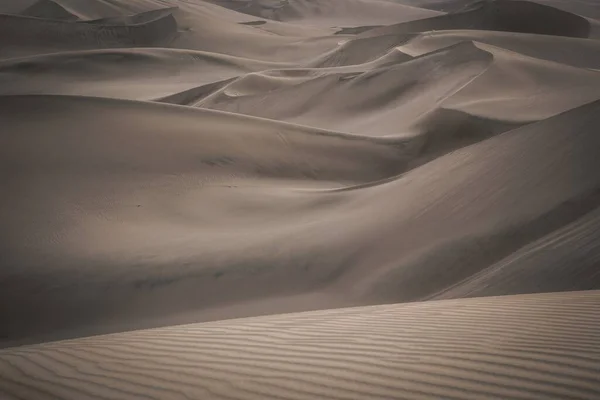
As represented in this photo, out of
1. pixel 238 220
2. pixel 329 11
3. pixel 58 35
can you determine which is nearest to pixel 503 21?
pixel 58 35

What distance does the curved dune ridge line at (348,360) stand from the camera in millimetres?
1532

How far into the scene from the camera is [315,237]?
411cm

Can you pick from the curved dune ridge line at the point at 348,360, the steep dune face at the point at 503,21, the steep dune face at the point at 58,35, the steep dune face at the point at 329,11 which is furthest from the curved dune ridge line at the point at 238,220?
the steep dune face at the point at 329,11

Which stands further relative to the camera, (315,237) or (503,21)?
(503,21)

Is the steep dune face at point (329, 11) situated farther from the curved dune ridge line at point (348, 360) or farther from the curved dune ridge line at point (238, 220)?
the curved dune ridge line at point (348, 360)

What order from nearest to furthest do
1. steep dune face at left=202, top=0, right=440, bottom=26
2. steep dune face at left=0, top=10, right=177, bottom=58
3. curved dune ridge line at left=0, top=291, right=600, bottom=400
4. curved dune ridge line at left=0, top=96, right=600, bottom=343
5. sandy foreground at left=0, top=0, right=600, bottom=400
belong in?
curved dune ridge line at left=0, top=291, right=600, bottom=400 < sandy foreground at left=0, top=0, right=600, bottom=400 < curved dune ridge line at left=0, top=96, right=600, bottom=343 < steep dune face at left=0, top=10, right=177, bottom=58 < steep dune face at left=202, top=0, right=440, bottom=26

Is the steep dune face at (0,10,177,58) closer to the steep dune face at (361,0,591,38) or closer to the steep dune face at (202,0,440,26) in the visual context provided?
the steep dune face at (361,0,591,38)

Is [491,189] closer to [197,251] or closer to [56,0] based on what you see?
[197,251]

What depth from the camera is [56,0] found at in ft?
57.8

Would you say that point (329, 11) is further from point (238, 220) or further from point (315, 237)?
point (315, 237)

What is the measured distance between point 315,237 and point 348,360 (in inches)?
93.6

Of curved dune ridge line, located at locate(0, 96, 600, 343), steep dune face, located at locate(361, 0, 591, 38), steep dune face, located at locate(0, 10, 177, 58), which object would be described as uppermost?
steep dune face, located at locate(361, 0, 591, 38)

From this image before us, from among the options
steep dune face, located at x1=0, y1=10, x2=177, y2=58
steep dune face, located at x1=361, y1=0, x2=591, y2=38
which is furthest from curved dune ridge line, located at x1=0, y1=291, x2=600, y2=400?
steep dune face, located at x1=0, y1=10, x2=177, y2=58

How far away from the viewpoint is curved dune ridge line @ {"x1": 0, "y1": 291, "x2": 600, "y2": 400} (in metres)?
1.53
